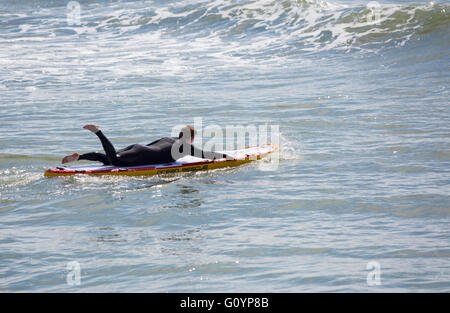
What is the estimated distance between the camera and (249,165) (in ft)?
38.1

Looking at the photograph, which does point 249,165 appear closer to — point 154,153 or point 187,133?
point 187,133

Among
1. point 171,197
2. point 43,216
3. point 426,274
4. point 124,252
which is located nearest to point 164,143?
point 171,197

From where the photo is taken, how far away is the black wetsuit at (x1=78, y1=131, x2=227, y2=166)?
437 inches

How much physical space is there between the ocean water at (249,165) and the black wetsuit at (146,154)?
1.41 ft

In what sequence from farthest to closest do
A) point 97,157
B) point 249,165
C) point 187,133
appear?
point 249,165, point 97,157, point 187,133

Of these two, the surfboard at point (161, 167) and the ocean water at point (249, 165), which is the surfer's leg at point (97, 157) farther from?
the ocean water at point (249, 165)

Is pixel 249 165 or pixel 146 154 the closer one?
pixel 146 154

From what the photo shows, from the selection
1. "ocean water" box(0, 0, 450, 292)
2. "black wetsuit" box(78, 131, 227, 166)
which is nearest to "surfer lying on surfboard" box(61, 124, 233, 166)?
"black wetsuit" box(78, 131, 227, 166)

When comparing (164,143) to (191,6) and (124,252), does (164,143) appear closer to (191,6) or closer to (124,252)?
(124,252)

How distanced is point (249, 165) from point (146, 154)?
187 centimetres

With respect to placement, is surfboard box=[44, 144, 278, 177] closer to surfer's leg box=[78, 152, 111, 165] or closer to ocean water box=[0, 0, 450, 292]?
surfer's leg box=[78, 152, 111, 165]

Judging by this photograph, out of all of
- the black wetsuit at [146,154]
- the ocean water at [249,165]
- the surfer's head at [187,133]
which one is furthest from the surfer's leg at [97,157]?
the surfer's head at [187,133]

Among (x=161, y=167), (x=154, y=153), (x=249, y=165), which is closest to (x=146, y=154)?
(x=154, y=153)

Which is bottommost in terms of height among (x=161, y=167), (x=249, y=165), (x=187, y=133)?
(x=249, y=165)
